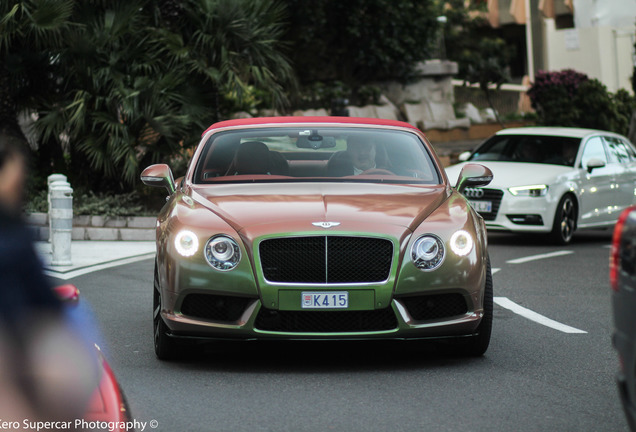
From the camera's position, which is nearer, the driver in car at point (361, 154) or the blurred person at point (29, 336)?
the blurred person at point (29, 336)

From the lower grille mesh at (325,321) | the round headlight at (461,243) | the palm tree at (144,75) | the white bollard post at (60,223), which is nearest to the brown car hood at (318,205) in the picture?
the round headlight at (461,243)

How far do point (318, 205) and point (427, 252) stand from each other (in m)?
0.73

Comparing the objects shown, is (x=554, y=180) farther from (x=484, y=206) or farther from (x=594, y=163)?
(x=484, y=206)

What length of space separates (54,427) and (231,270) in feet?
12.0

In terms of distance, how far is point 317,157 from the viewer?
8.44 metres

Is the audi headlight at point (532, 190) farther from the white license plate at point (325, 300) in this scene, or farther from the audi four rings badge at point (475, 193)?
the white license plate at point (325, 300)

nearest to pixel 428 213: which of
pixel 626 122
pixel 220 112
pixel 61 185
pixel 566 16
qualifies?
pixel 61 185

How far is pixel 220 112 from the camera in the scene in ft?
65.2

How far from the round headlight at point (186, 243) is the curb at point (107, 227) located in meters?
9.48

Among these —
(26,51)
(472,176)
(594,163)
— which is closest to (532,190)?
(594,163)

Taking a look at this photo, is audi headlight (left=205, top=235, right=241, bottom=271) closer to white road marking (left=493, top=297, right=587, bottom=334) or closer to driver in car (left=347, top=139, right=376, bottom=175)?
driver in car (left=347, top=139, right=376, bottom=175)

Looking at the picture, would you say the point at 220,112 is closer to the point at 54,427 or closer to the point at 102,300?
the point at 102,300

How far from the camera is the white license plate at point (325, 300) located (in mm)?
6797

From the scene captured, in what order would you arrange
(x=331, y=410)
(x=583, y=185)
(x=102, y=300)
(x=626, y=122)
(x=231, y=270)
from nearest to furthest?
(x=331, y=410) < (x=231, y=270) < (x=102, y=300) < (x=583, y=185) < (x=626, y=122)
